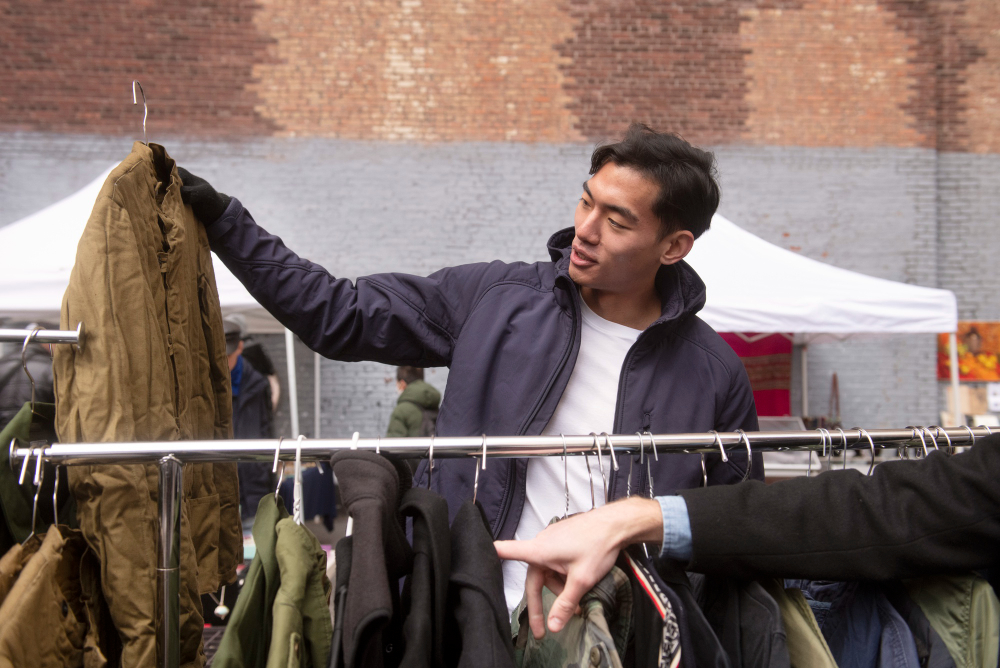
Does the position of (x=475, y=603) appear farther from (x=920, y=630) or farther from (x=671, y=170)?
(x=671, y=170)

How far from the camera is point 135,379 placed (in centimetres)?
120

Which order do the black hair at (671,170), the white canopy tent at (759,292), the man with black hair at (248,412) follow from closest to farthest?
the black hair at (671,170) < the white canopy tent at (759,292) < the man with black hair at (248,412)

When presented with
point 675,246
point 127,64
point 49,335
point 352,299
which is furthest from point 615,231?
point 127,64

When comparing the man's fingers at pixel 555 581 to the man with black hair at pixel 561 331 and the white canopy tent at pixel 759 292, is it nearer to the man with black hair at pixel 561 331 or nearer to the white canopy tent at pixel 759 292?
the man with black hair at pixel 561 331

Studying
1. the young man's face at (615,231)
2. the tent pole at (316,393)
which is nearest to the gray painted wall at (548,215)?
the tent pole at (316,393)

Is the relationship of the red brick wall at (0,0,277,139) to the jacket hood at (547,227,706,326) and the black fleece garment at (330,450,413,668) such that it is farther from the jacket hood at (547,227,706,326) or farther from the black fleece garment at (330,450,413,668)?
the black fleece garment at (330,450,413,668)

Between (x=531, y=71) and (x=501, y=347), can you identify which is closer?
(x=501, y=347)

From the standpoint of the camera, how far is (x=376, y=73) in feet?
21.2

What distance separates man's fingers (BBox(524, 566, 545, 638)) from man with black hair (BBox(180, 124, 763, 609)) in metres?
0.43

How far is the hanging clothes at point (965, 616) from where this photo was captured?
1.03m

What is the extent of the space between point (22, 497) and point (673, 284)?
1.52m

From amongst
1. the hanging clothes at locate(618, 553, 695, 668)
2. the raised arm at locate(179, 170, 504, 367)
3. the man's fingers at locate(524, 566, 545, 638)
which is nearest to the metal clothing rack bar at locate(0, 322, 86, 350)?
the raised arm at locate(179, 170, 504, 367)

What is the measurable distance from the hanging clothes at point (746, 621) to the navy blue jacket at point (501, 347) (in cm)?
42

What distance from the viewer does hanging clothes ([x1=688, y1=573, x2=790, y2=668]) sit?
3.28 feet
